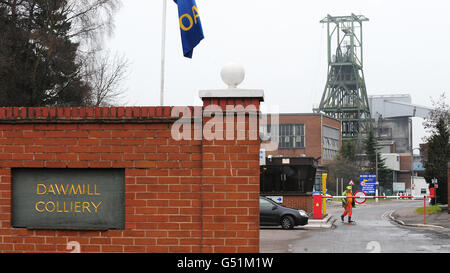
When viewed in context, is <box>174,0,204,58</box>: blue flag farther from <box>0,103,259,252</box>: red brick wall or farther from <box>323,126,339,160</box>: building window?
→ <box>323,126,339,160</box>: building window

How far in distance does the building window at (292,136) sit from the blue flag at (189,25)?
9321cm

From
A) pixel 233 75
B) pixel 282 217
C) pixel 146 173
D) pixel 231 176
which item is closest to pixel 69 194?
pixel 146 173

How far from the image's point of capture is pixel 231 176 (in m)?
7.39

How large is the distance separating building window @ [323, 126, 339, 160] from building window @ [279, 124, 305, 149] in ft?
12.6

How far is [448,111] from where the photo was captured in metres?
50.8

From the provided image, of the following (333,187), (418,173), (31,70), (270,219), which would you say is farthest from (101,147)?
(418,173)

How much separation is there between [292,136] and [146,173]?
9564cm

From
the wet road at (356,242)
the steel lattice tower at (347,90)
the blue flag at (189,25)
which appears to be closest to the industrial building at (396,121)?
the steel lattice tower at (347,90)

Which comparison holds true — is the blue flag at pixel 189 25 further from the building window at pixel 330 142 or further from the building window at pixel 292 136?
the building window at pixel 330 142

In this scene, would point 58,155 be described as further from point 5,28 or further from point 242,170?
point 5,28

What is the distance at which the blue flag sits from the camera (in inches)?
354

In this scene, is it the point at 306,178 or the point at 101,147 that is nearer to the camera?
the point at 101,147

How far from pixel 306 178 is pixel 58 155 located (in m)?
22.1

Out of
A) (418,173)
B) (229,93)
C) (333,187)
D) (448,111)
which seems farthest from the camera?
(418,173)
